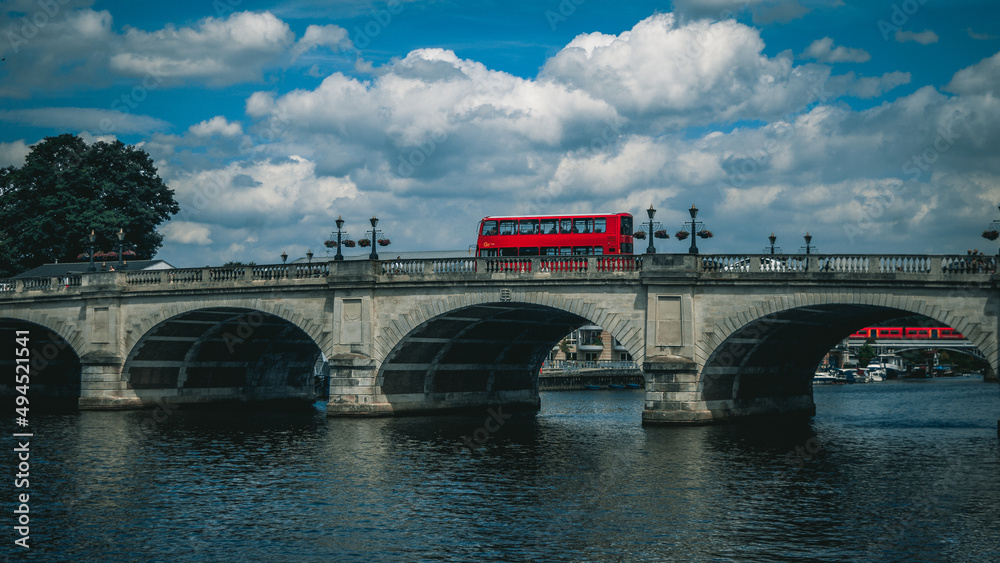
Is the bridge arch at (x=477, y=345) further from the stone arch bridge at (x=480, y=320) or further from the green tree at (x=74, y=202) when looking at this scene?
the green tree at (x=74, y=202)

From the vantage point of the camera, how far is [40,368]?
263 feet

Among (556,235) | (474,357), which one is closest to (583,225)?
(556,235)

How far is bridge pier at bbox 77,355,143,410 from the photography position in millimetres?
64312

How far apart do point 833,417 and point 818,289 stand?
22.4 metres

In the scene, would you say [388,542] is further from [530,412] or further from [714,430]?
[530,412]

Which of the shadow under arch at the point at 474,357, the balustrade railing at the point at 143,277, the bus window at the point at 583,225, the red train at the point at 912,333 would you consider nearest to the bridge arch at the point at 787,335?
the shadow under arch at the point at 474,357

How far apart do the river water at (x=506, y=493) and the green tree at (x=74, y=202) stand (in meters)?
42.9

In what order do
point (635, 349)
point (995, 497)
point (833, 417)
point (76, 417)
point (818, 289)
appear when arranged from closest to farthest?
1. point (995, 497)
2. point (818, 289)
3. point (635, 349)
4. point (76, 417)
5. point (833, 417)

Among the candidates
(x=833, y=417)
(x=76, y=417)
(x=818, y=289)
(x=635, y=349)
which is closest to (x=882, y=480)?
(x=818, y=289)

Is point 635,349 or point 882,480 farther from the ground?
point 635,349

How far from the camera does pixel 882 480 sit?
35969 mm

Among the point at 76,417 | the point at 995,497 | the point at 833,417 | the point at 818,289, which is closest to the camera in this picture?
the point at 995,497

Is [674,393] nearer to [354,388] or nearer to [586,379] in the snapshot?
[354,388]

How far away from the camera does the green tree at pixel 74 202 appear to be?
9338 cm
